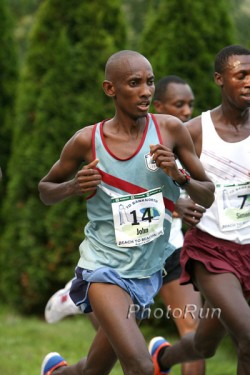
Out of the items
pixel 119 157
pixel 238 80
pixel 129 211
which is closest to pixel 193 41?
pixel 238 80

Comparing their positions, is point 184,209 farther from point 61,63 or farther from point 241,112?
point 61,63

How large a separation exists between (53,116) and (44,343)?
2450mm

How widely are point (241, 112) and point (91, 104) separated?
3.81 metres

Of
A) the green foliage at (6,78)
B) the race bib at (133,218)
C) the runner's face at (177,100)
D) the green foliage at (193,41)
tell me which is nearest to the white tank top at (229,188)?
the race bib at (133,218)

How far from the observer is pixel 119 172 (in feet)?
16.0

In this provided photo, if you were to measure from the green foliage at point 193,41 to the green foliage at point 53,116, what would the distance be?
0.75m

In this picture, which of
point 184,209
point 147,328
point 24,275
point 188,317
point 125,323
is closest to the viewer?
point 125,323

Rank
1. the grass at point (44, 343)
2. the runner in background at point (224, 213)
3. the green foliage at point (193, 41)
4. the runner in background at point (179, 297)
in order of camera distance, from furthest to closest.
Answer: the green foliage at point (193, 41)
the grass at point (44, 343)
the runner in background at point (179, 297)
the runner in background at point (224, 213)

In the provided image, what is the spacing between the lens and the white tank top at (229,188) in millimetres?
5387

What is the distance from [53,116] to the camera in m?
9.52

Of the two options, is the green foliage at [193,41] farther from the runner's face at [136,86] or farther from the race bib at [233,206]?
the runner's face at [136,86]

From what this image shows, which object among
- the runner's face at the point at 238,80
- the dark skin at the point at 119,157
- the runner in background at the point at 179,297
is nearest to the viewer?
the dark skin at the point at 119,157

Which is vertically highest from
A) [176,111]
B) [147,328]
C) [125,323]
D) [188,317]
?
[176,111]

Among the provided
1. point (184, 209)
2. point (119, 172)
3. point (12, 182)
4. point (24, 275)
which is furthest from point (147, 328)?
point (119, 172)
